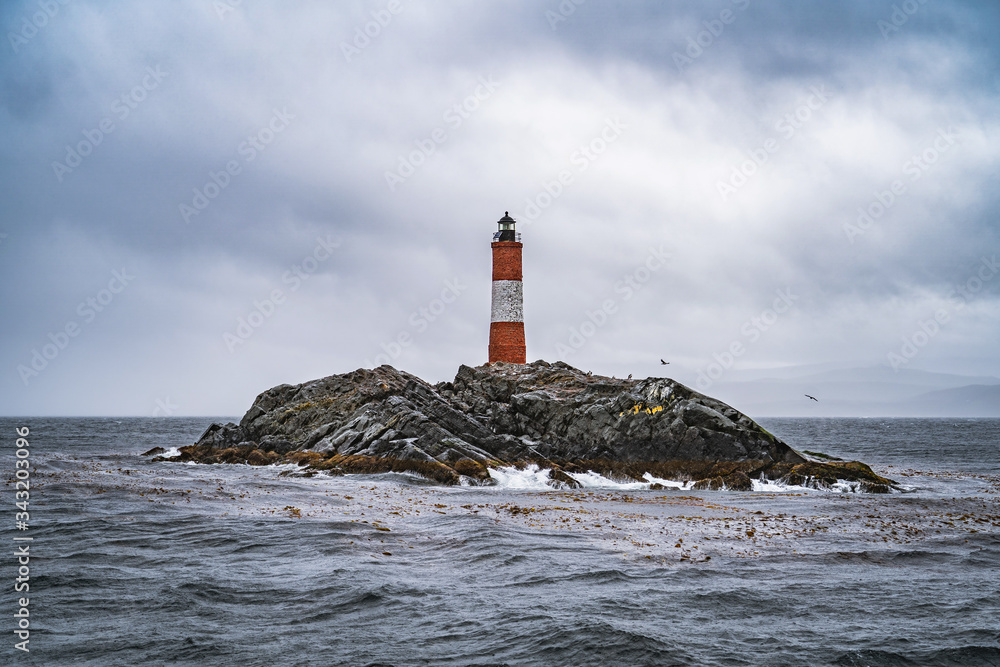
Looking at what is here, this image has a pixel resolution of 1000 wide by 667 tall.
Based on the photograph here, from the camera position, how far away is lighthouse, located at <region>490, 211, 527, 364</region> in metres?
53.9

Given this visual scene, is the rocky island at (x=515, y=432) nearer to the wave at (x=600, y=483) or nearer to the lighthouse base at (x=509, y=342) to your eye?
the wave at (x=600, y=483)

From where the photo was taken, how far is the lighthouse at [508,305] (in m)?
53.9

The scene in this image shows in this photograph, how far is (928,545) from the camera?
56.1ft

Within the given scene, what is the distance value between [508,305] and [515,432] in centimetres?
1447

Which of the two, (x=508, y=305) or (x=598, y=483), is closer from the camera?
(x=598, y=483)

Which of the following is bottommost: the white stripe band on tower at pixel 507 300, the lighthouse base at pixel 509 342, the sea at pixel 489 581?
the sea at pixel 489 581

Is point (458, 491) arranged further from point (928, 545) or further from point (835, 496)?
point (928, 545)

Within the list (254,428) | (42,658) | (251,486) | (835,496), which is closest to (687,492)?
(835,496)

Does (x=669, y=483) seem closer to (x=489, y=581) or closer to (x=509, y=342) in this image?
(x=489, y=581)

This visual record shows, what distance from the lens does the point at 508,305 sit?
53.9 metres

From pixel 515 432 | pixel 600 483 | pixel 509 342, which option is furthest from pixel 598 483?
pixel 509 342

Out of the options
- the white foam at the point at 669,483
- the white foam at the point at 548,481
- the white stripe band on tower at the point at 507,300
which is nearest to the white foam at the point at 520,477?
the white foam at the point at 548,481

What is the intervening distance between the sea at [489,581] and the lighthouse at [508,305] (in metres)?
29.3

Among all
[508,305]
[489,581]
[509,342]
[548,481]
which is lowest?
[489,581]
